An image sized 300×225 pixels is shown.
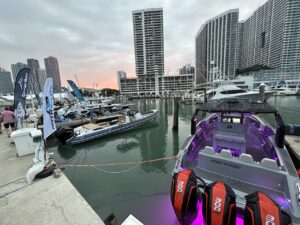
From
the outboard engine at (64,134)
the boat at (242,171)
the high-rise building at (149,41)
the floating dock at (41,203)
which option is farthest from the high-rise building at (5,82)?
the high-rise building at (149,41)

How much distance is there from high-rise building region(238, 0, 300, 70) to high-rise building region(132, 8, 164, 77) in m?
41.6

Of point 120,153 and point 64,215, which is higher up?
point 64,215

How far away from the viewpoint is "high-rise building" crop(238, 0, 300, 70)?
5328cm

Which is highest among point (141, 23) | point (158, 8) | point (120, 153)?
point (158, 8)

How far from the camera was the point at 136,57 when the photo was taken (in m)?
84.9

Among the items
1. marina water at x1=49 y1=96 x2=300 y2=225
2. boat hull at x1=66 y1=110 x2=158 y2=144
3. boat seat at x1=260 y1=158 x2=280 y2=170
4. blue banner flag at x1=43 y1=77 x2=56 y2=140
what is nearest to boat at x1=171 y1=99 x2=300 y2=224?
boat seat at x1=260 y1=158 x2=280 y2=170

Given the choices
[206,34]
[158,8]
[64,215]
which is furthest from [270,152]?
[158,8]

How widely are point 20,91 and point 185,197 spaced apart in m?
7.92

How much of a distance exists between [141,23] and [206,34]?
1932 inches

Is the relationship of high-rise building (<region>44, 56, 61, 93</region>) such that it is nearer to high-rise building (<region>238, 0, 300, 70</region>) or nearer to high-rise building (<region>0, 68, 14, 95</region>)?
high-rise building (<region>0, 68, 14, 95</region>)

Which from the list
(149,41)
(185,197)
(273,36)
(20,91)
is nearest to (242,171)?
(185,197)

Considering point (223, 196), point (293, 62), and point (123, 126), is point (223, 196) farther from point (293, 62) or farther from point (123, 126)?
point (293, 62)

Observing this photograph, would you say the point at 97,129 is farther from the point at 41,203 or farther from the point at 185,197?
the point at 185,197

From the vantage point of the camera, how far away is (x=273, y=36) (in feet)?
196
